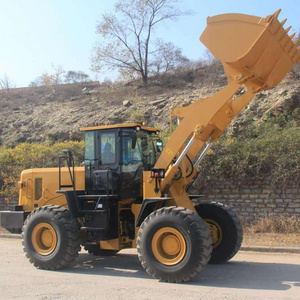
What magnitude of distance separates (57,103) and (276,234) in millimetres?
20673

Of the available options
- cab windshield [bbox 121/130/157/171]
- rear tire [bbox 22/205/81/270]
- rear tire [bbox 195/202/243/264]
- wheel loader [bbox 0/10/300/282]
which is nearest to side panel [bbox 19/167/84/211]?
wheel loader [bbox 0/10/300/282]

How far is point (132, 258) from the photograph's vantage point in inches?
384

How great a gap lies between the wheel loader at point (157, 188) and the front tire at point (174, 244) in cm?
2

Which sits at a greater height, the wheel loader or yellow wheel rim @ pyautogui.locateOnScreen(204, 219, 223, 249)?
the wheel loader

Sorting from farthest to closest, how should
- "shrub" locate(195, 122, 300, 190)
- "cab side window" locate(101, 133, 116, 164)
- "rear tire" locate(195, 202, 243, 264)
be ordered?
"shrub" locate(195, 122, 300, 190), "rear tire" locate(195, 202, 243, 264), "cab side window" locate(101, 133, 116, 164)

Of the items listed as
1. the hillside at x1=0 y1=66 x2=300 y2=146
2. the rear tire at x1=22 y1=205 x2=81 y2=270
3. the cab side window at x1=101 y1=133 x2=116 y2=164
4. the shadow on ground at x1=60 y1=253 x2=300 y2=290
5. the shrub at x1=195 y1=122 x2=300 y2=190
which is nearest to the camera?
the shadow on ground at x1=60 y1=253 x2=300 y2=290

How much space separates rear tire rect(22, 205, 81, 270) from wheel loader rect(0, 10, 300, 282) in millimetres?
20

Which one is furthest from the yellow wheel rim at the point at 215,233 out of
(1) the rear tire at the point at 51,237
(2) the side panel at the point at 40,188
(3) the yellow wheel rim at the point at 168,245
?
(2) the side panel at the point at 40,188

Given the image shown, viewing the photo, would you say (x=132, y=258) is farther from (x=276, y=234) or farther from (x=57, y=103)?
(x=57, y=103)

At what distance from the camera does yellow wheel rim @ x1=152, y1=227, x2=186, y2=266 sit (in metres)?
7.17

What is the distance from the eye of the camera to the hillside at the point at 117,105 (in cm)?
1938

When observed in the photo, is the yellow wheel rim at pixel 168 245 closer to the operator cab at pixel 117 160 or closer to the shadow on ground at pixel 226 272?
the shadow on ground at pixel 226 272

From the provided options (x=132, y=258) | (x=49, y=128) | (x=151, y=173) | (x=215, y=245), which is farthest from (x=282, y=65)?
(x=49, y=128)

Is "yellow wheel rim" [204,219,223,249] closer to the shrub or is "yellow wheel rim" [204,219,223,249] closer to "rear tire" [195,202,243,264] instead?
"rear tire" [195,202,243,264]
